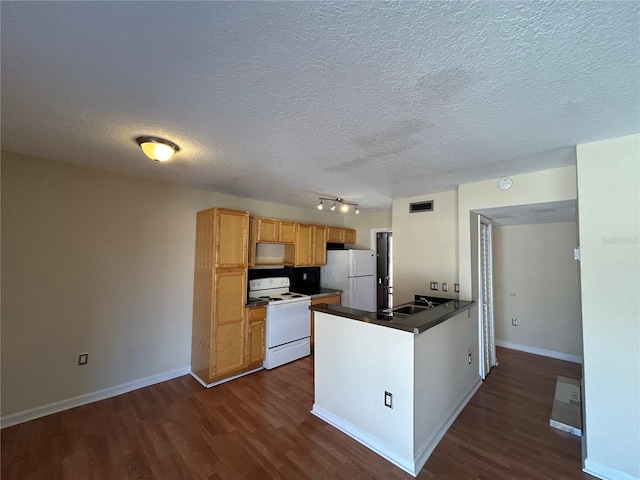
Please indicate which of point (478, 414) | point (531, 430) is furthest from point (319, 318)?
point (531, 430)

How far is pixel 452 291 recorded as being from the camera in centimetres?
342

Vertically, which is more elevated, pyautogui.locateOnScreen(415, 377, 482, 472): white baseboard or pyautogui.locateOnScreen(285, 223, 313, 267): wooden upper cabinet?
pyautogui.locateOnScreen(285, 223, 313, 267): wooden upper cabinet

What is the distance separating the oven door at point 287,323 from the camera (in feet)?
12.0

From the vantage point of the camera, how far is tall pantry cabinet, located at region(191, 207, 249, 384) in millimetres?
3223

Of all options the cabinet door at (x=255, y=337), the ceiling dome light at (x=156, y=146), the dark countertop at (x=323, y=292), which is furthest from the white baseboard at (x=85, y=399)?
the ceiling dome light at (x=156, y=146)

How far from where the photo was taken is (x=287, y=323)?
12.6 ft

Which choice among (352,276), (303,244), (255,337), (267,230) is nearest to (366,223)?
(352,276)

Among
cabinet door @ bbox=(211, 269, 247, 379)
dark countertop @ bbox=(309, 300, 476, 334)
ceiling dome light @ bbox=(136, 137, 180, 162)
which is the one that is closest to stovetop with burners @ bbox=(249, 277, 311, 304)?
cabinet door @ bbox=(211, 269, 247, 379)

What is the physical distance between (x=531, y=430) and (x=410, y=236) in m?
2.43

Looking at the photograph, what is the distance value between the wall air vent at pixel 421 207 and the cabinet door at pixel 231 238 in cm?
241

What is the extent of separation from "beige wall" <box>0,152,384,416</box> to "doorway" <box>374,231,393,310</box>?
364 centimetres

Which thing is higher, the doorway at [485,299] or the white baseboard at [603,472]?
the doorway at [485,299]

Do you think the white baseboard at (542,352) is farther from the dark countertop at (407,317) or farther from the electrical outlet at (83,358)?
the electrical outlet at (83,358)

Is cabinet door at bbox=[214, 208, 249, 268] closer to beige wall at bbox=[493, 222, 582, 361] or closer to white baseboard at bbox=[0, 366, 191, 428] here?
white baseboard at bbox=[0, 366, 191, 428]
